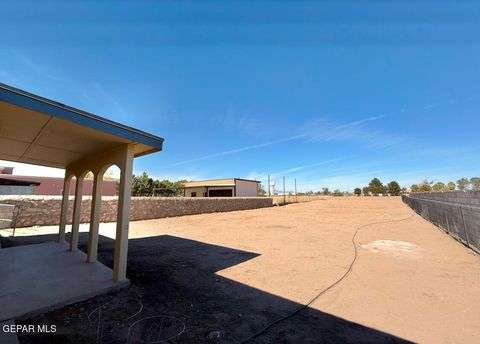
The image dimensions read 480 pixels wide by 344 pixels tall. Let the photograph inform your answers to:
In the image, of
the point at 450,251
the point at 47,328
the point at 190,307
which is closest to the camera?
the point at 47,328

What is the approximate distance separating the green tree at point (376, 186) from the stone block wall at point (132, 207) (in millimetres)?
62188

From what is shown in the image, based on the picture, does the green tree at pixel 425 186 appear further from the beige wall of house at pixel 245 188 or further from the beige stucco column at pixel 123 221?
the beige stucco column at pixel 123 221

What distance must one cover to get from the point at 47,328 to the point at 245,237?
6931 millimetres

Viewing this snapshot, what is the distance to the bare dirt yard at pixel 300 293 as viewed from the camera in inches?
110

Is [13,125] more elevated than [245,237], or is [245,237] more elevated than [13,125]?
[13,125]

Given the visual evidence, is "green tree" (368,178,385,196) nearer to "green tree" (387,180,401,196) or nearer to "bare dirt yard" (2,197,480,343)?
"green tree" (387,180,401,196)

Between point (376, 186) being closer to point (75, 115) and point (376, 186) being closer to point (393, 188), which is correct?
point (393, 188)

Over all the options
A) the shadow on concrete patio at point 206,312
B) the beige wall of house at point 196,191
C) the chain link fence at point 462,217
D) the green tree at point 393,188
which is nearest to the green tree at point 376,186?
the green tree at point 393,188

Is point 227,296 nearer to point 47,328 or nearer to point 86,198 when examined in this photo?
point 47,328

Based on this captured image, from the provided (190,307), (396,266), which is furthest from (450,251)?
(190,307)

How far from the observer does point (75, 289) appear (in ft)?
12.4

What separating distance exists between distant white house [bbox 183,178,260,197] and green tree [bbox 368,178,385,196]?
165 feet

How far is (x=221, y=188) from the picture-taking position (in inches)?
1439

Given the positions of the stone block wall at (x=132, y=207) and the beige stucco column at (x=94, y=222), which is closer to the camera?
the beige stucco column at (x=94, y=222)
